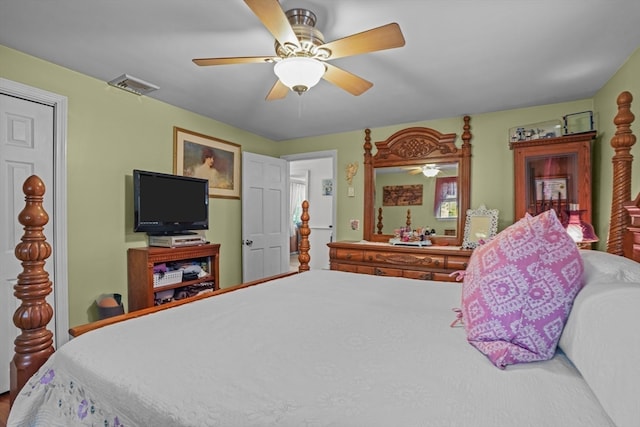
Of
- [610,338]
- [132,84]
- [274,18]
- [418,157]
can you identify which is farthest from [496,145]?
[132,84]

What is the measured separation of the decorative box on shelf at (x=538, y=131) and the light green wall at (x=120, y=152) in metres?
0.17

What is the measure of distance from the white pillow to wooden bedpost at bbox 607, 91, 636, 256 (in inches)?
24.9

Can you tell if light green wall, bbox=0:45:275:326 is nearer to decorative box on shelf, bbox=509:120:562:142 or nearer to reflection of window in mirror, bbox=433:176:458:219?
reflection of window in mirror, bbox=433:176:458:219

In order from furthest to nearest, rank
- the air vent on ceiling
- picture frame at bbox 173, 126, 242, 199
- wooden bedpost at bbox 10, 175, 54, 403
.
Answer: picture frame at bbox 173, 126, 242, 199
the air vent on ceiling
wooden bedpost at bbox 10, 175, 54, 403

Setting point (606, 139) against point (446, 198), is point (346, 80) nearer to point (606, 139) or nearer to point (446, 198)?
point (446, 198)

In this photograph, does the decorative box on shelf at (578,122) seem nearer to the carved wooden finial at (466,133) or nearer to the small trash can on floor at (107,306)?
the carved wooden finial at (466,133)

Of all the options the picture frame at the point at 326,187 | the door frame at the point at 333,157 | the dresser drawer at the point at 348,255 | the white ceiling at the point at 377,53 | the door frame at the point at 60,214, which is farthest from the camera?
the picture frame at the point at 326,187

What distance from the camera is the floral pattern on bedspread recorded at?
0.83m

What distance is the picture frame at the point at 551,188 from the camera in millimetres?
2822

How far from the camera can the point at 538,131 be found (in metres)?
2.95

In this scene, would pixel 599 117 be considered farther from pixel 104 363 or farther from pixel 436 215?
pixel 104 363

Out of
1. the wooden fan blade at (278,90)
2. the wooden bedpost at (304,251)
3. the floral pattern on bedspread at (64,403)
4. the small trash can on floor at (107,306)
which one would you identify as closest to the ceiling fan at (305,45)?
the wooden fan blade at (278,90)

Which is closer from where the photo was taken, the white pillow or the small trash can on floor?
the white pillow

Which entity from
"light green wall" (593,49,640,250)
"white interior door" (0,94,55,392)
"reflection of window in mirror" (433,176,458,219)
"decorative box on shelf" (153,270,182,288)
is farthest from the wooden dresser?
"white interior door" (0,94,55,392)
